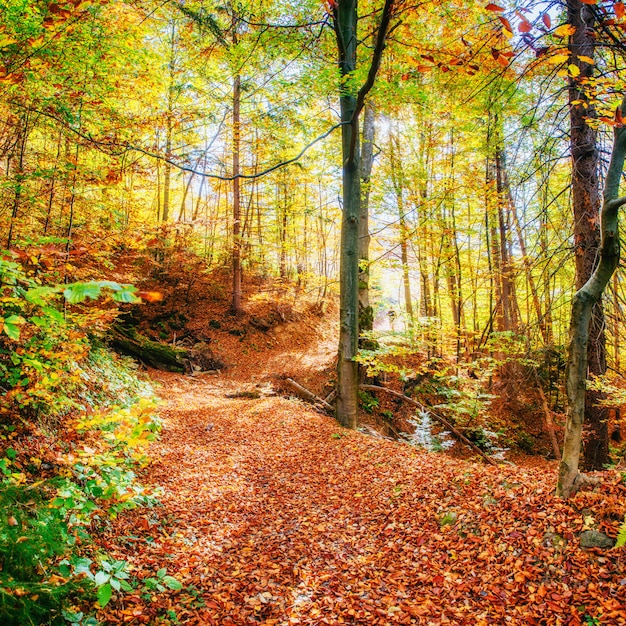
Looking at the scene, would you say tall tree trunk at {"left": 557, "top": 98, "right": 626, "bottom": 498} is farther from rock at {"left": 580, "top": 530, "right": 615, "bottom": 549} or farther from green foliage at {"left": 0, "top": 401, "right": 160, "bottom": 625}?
green foliage at {"left": 0, "top": 401, "right": 160, "bottom": 625}

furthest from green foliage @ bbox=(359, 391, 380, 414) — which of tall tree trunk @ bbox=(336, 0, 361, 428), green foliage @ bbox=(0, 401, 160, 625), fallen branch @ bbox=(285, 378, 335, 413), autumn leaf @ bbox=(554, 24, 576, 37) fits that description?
autumn leaf @ bbox=(554, 24, 576, 37)

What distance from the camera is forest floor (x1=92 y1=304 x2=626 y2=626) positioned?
269 cm

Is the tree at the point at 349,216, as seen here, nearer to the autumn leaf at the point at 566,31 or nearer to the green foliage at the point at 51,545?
the autumn leaf at the point at 566,31

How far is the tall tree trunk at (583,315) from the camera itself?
272 cm

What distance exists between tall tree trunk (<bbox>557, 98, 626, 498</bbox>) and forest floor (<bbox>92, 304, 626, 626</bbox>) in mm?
268

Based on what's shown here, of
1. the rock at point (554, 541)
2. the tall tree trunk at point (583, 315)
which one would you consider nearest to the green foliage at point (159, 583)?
the rock at point (554, 541)

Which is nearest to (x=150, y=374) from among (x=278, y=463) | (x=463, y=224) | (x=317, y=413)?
(x=317, y=413)

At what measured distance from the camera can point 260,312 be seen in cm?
1575

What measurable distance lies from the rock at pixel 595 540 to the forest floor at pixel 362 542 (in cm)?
6

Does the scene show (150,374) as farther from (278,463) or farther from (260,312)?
(260,312)

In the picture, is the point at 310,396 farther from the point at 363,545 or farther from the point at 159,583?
the point at 159,583

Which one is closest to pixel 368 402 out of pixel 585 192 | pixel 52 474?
pixel 585 192

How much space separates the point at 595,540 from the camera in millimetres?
2793

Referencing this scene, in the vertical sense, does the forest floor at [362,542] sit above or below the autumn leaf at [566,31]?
below
